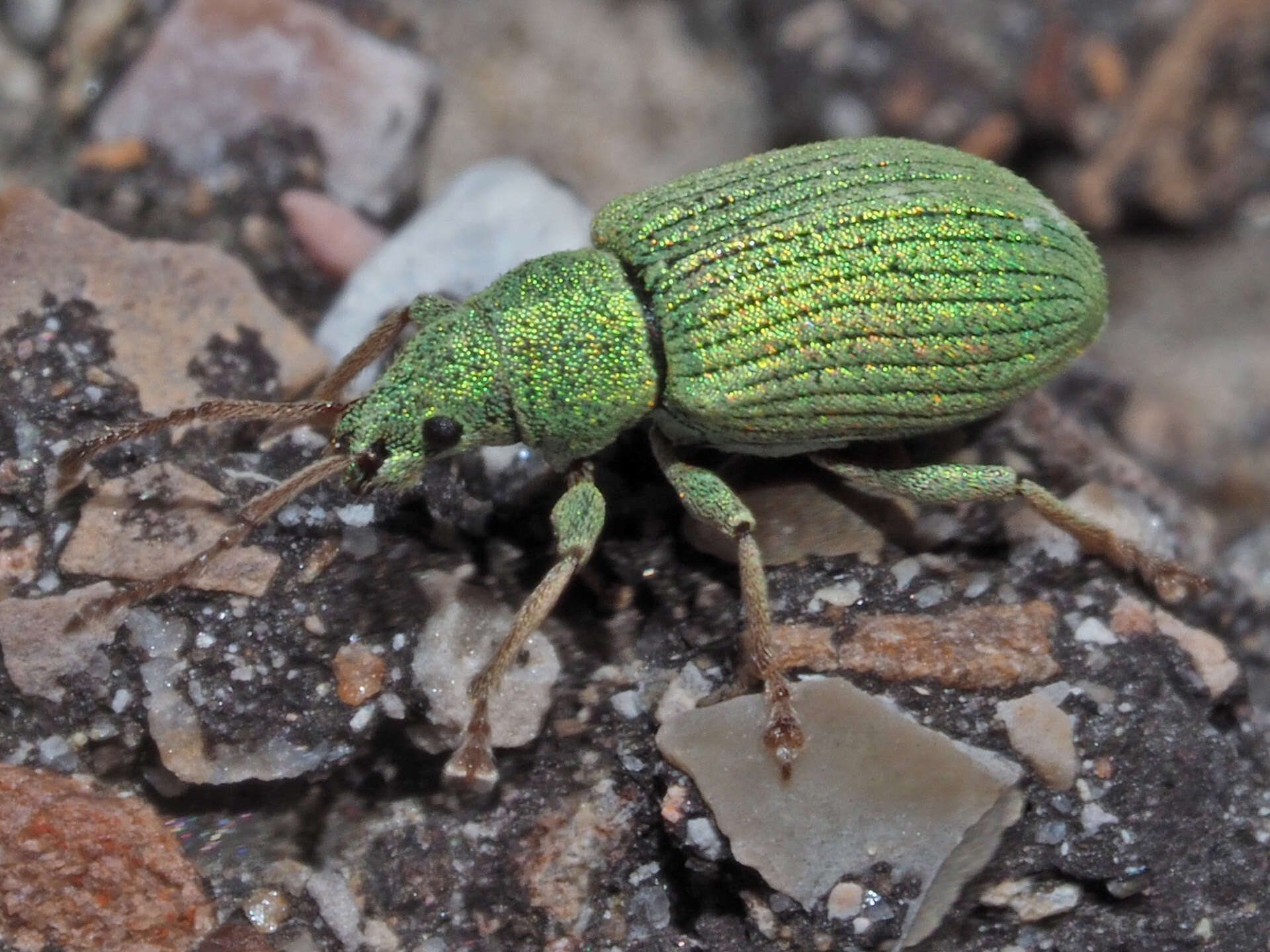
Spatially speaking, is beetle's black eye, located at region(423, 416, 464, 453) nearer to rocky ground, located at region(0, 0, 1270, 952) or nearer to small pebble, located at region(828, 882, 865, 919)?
rocky ground, located at region(0, 0, 1270, 952)

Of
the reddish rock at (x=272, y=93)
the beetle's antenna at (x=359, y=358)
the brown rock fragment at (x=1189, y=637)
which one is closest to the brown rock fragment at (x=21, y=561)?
the beetle's antenna at (x=359, y=358)

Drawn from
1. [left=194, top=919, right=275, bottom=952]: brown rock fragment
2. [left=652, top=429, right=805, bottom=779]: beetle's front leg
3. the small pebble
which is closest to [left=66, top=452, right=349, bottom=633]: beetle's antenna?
[left=194, top=919, right=275, bottom=952]: brown rock fragment

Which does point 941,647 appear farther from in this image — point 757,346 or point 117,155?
point 117,155

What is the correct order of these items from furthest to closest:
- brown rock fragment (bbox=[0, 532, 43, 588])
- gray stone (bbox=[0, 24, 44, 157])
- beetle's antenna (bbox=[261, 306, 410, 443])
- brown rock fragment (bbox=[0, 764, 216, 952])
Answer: gray stone (bbox=[0, 24, 44, 157])
beetle's antenna (bbox=[261, 306, 410, 443])
brown rock fragment (bbox=[0, 532, 43, 588])
brown rock fragment (bbox=[0, 764, 216, 952])

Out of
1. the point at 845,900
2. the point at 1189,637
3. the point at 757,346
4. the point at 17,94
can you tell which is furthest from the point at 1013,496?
the point at 17,94

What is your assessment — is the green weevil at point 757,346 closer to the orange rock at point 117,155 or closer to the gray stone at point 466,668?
the gray stone at point 466,668

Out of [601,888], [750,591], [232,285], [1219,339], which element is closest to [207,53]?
[232,285]

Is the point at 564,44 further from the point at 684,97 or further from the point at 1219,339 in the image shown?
the point at 1219,339
